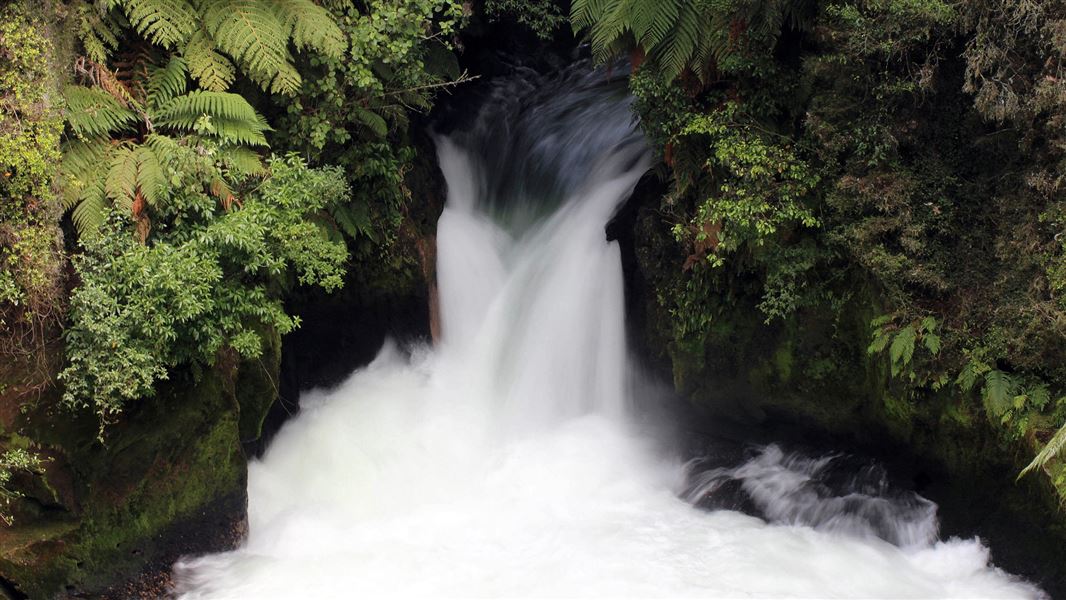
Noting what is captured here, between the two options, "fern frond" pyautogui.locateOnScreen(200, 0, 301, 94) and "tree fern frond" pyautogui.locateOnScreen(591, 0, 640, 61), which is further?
"tree fern frond" pyautogui.locateOnScreen(591, 0, 640, 61)

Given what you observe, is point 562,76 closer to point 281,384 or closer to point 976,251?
point 281,384

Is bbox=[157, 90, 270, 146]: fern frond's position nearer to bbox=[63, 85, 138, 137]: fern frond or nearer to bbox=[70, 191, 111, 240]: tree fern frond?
bbox=[63, 85, 138, 137]: fern frond

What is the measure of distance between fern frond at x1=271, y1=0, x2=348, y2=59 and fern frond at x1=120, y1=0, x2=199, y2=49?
75 centimetres

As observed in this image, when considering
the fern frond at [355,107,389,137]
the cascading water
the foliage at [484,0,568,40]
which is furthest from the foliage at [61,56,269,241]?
the foliage at [484,0,568,40]

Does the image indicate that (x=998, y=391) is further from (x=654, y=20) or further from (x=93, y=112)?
(x=93, y=112)

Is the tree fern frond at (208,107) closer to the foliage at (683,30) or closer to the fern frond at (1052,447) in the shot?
the foliage at (683,30)

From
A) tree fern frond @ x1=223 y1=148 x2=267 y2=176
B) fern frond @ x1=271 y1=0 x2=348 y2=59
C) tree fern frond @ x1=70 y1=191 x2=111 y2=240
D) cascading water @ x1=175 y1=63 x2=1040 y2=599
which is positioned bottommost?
cascading water @ x1=175 y1=63 x2=1040 y2=599

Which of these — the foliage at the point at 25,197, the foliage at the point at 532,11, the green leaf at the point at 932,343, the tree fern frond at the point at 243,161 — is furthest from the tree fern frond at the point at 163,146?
the green leaf at the point at 932,343

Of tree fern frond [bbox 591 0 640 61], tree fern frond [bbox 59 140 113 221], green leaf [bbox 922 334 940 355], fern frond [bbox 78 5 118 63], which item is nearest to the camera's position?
tree fern frond [bbox 59 140 113 221]

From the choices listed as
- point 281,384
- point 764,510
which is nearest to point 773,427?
point 764,510

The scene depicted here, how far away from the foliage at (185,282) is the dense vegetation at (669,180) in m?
0.02

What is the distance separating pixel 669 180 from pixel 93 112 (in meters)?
5.14

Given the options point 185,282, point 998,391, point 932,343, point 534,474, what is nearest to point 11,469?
point 185,282

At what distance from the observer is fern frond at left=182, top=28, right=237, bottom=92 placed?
26.2 feet
